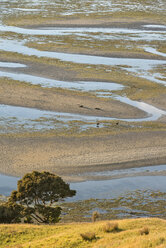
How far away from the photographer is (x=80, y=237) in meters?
20.8

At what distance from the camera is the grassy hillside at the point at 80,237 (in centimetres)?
1878

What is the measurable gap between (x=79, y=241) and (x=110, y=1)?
408ft

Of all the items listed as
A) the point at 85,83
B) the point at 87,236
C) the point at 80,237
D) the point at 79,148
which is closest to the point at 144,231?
the point at 87,236

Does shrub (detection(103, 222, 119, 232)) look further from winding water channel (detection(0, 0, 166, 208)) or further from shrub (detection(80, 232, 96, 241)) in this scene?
winding water channel (detection(0, 0, 166, 208))

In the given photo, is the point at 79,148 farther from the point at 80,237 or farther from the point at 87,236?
the point at 87,236

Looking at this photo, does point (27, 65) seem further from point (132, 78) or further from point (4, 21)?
point (4, 21)

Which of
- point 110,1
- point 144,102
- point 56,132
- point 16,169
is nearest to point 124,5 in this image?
point 110,1

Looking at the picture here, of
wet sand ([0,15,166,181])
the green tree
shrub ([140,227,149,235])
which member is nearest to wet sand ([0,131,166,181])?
wet sand ([0,15,166,181])

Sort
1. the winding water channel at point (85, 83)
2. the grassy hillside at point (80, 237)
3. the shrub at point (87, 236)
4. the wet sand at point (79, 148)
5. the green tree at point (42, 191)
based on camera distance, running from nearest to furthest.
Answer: the grassy hillside at point (80, 237) → the shrub at point (87, 236) → the green tree at point (42, 191) → the winding water channel at point (85, 83) → the wet sand at point (79, 148)

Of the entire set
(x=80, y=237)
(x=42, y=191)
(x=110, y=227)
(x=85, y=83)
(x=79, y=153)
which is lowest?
(x=80, y=237)

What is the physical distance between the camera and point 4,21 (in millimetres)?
104812

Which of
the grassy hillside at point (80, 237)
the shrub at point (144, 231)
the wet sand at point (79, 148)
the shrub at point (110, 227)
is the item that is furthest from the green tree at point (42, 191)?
the wet sand at point (79, 148)

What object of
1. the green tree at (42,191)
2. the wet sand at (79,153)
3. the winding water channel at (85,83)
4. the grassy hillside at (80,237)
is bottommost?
the grassy hillside at (80,237)

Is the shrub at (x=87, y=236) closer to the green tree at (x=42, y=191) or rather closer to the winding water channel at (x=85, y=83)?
the green tree at (x=42, y=191)
